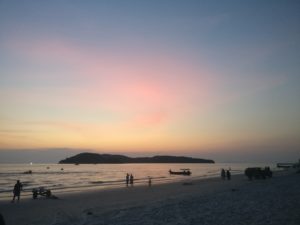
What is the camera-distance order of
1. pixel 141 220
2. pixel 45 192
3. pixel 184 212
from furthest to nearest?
pixel 45 192
pixel 184 212
pixel 141 220

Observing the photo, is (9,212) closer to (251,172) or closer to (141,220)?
(141,220)

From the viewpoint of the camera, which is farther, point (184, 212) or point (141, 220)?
point (184, 212)

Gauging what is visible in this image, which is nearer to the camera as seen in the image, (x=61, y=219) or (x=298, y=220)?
(x=298, y=220)

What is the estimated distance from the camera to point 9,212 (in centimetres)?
2102

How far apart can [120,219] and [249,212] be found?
21.9ft

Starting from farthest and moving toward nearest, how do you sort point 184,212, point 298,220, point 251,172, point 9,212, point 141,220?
point 251,172, point 9,212, point 184,212, point 141,220, point 298,220

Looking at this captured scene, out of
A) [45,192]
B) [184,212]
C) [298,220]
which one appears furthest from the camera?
[45,192]

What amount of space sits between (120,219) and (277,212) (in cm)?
799

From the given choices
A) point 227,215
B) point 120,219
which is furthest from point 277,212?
point 120,219

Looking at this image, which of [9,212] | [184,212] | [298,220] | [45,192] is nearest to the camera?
[298,220]

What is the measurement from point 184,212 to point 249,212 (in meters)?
3.40

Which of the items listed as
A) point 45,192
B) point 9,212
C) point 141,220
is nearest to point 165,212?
point 141,220

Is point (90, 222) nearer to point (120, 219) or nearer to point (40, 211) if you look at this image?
point (120, 219)

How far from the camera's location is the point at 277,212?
15820 mm
